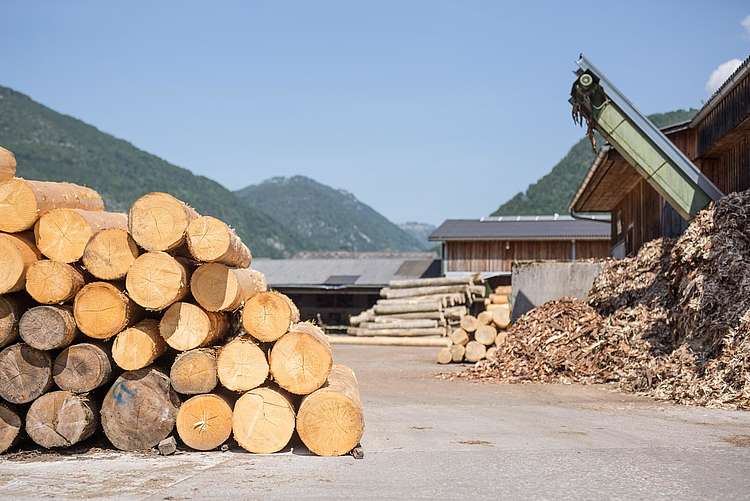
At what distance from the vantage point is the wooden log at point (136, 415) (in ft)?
26.5

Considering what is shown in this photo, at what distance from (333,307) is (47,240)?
31.6 meters

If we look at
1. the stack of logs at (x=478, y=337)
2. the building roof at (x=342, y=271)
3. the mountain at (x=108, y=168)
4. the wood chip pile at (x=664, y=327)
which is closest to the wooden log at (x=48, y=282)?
the wood chip pile at (x=664, y=327)

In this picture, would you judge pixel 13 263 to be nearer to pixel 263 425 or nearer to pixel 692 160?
pixel 263 425

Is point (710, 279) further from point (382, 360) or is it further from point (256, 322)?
point (382, 360)

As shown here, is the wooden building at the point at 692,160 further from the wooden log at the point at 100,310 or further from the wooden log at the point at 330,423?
the wooden log at the point at 100,310

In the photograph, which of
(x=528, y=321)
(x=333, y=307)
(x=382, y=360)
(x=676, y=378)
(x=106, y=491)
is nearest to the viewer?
(x=106, y=491)

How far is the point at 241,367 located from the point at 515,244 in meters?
31.8

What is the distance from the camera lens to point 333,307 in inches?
1563

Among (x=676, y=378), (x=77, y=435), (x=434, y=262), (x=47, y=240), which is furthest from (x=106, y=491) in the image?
(x=434, y=262)

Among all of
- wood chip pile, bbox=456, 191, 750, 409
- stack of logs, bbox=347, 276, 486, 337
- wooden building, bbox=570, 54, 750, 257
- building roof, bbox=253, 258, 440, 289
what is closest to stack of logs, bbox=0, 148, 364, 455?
wood chip pile, bbox=456, 191, 750, 409

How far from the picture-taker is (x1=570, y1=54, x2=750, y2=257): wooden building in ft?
48.8

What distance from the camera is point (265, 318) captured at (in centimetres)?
817

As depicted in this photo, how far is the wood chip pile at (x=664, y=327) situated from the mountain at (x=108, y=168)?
100270mm

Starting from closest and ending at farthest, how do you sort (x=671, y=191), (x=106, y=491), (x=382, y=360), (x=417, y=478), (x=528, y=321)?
(x=106, y=491) → (x=417, y=478) → (x=671, y=191) → (x=528, y=321) → (x=382, y=360)
